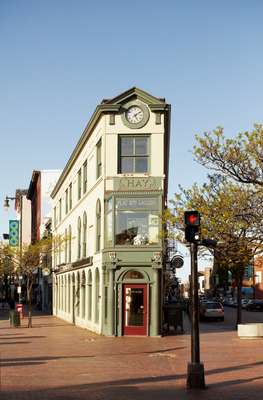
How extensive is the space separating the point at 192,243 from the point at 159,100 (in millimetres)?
16324

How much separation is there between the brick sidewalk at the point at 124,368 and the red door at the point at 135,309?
965 mm

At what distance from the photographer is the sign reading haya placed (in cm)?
2934

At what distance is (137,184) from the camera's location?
2953 centimetres

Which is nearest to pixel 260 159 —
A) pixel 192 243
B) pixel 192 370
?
pixel 192 243

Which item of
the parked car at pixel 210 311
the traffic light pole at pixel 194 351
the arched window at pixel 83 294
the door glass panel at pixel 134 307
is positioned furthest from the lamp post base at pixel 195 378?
the parked car at pixel 210 311

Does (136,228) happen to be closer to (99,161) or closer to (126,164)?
(126,164)

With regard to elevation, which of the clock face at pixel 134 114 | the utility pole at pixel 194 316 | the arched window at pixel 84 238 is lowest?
the utility pole at pixel 194 316

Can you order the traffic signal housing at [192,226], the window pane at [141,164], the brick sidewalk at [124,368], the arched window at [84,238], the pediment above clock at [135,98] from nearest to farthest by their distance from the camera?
1. the brick sidewalk at [124,368]
2. the traffic signal housing at [192,226]
3. the window pane at [141,164]
4. the pediment above clock at [135,98]
5. the arched window at [84,238]

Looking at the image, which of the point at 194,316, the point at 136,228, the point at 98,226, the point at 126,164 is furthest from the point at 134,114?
the point at 194,316

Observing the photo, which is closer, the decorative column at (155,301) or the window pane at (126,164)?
the decorative column at (155,301)

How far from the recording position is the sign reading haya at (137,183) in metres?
29.3

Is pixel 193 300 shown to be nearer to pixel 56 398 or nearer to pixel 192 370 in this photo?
pixel 192 370

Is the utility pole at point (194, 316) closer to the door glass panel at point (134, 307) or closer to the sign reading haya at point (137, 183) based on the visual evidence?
the door glass panel at point (134, 307)

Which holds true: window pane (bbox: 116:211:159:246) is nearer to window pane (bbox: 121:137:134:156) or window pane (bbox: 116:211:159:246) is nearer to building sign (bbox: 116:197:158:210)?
building sign (bbox: 116:197:158:210)
